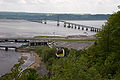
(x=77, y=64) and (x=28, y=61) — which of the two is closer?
(x=77, y=64)

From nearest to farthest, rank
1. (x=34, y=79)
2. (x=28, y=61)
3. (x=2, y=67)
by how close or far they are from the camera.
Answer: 1. (x=34, y=79)
2. (x=2, y=67)
3. (x=28, y=61)

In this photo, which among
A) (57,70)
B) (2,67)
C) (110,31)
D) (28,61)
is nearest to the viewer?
(57,70)

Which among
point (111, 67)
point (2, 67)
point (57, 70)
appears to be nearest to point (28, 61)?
point (2, 67)

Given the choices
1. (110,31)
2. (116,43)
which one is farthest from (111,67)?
(110,31)

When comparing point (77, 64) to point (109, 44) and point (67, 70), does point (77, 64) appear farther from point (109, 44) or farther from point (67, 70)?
point (109, 44)

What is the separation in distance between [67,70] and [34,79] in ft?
24.7

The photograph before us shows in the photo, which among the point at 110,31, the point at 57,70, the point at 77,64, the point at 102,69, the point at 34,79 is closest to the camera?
the point at 77,64

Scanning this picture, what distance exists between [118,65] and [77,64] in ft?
24.2

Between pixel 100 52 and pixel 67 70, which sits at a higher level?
pixel 67 70

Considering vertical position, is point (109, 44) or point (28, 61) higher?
point (109, 44)

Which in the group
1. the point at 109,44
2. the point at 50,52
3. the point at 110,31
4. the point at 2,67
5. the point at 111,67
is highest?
the point at 110,31

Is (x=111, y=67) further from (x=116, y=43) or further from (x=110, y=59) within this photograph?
(x=116, y=43)

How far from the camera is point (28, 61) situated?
121ft

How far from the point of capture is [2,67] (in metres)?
33.0
